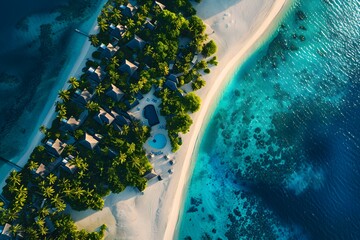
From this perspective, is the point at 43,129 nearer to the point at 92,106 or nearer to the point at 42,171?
the point at 42,171

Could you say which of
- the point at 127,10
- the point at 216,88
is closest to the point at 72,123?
the point at 127,10

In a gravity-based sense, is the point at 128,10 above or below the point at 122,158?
above

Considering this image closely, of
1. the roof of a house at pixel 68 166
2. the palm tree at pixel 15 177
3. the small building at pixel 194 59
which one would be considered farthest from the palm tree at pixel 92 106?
the small building at pixel 194 59

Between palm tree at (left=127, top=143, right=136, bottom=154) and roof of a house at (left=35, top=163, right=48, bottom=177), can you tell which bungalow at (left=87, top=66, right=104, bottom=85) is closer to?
palm tree at (left=127, top=143, right=136, bottom=154)

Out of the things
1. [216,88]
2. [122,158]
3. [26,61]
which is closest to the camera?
[122,158]

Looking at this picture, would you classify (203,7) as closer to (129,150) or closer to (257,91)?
(257,91)

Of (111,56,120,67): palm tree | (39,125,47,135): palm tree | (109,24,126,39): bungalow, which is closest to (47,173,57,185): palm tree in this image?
(39,125,47,135): palm tree
